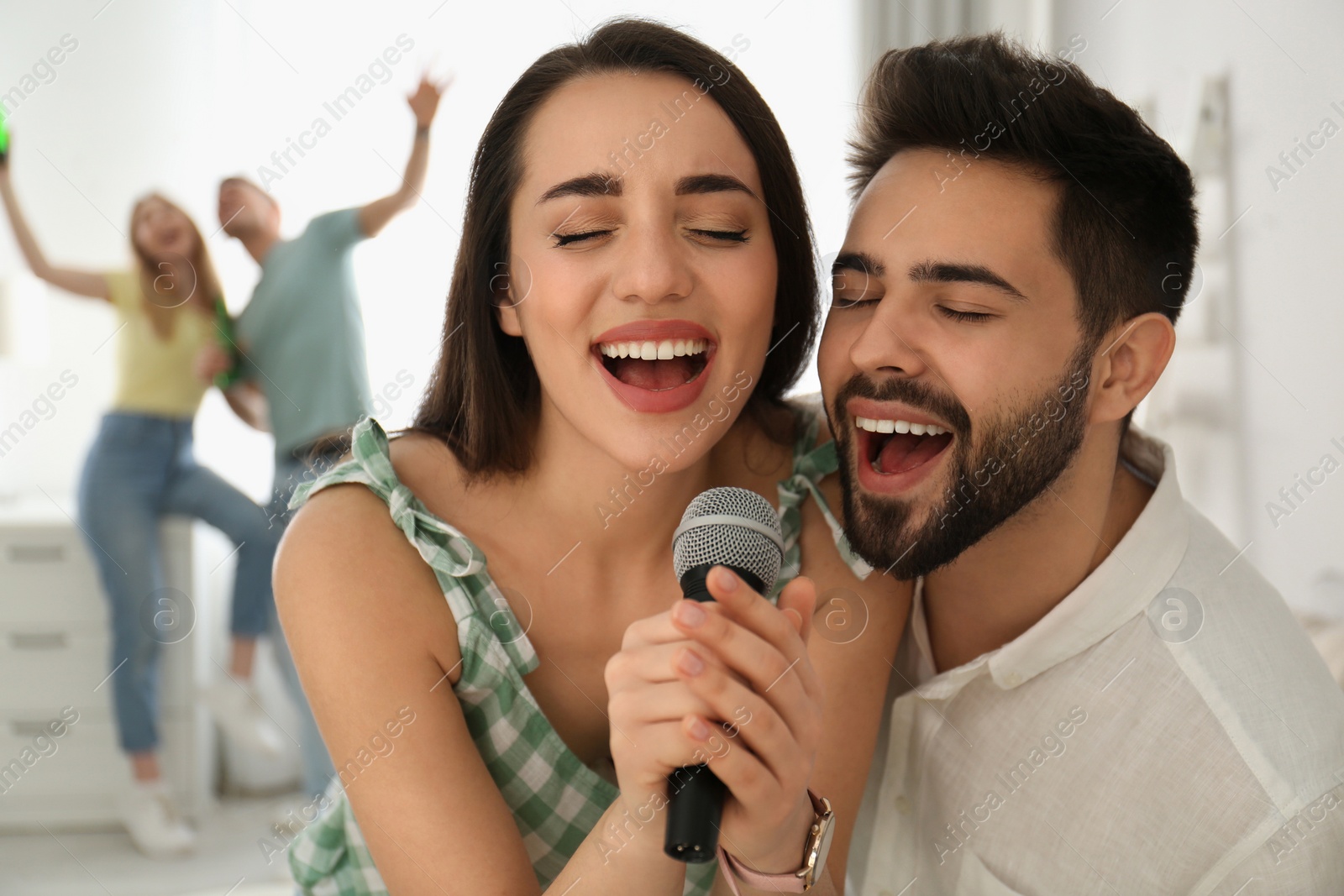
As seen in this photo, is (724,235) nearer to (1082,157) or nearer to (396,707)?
(1082,157)

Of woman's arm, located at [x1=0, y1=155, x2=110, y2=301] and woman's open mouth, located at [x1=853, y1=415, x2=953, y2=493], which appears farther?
woman's arm, located at [x1=0, y1=155, x2=110, y2=301]

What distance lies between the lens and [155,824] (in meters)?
3.09

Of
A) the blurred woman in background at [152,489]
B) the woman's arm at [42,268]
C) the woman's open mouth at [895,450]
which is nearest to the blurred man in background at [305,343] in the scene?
the blurred woman in background at [152,489]

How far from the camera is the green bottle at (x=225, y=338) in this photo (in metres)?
2.94

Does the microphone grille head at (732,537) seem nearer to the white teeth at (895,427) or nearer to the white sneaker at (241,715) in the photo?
the white teeth at (895,427)

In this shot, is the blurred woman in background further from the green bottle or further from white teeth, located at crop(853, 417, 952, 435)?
white teeth, located at crop(853, 417, 952, 435)

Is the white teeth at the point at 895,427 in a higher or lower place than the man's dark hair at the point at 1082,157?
lower

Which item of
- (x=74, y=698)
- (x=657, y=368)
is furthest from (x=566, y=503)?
(x=74, y=698)

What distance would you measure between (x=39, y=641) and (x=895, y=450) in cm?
305

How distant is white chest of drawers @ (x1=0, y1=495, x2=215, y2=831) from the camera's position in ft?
10.2

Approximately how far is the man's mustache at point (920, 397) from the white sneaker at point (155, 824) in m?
2.86

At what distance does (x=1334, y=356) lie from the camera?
1.86 metres

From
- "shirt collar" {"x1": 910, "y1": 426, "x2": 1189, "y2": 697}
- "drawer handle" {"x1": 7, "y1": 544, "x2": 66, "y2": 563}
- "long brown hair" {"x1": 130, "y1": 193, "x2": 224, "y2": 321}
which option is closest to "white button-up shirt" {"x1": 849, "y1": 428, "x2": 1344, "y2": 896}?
"shirt collar" {"x1": 910, "y1": 426, "x2": 1189, "y2": 697}

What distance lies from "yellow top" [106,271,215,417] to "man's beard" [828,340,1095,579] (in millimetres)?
2372
